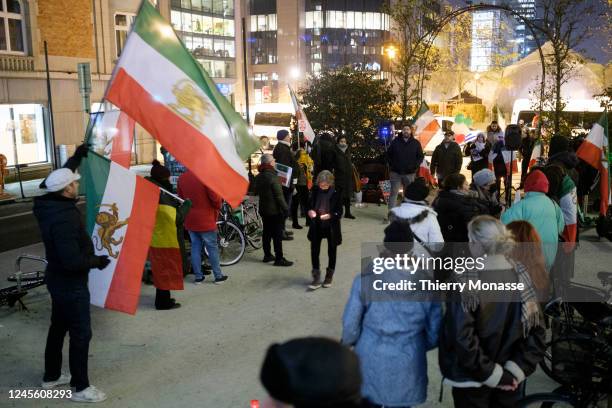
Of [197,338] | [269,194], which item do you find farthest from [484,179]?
[197,338]

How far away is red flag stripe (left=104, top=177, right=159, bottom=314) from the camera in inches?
231

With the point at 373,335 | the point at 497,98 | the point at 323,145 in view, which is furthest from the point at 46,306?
the point at 497,98

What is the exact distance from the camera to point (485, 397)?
3.75 metres

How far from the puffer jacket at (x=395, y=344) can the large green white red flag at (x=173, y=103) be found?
209 centimetres

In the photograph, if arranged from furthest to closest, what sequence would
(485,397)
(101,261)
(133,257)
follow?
(133,257) → (101,261) → (485,397)

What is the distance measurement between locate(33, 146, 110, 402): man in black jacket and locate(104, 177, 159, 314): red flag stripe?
521 millimetres

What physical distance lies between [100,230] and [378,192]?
10144 mm

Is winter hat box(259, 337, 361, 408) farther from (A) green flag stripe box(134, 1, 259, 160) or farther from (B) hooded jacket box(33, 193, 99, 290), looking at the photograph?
(A) green flag stripe box(134, 1, 259, 160)

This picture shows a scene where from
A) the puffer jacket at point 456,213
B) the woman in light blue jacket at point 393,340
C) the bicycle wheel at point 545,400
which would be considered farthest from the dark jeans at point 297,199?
the woman in light blue jacket at point 393,340

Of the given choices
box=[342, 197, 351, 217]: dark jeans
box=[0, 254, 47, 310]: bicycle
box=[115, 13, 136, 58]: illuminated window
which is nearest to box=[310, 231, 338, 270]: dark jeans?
box=[0, 254, 47, 310]: bicycle

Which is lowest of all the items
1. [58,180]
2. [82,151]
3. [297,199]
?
[297,199]

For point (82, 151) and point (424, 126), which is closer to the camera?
point (82, 151)

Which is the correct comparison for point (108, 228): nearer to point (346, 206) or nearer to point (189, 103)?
point (189, 103)

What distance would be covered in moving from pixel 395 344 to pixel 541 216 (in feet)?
11.1
